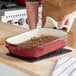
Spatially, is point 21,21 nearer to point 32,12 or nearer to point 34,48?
point 32,12

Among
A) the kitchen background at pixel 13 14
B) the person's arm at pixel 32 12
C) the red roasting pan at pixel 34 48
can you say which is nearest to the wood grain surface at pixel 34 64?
the red roasting pan at pixel 34 48

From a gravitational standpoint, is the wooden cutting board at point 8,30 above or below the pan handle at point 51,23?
below

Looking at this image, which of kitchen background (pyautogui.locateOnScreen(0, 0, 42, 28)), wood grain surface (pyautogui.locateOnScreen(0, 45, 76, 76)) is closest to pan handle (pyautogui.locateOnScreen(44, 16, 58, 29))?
wood grain surface (pyautogui.locateOnScreen(0, 45, 76, 76))

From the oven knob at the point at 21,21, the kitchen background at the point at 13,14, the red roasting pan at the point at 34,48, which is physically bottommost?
the oven knob at the point at 21,21

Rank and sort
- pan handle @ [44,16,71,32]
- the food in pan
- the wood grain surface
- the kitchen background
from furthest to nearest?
1. the kitchen background
2. pan handle @ [44,16,71,32]
3. the food in pan
4. the wood grain surface

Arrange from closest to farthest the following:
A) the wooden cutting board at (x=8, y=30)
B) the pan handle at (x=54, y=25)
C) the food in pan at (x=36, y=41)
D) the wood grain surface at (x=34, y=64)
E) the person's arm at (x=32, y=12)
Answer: the wood grain surface at (x=34, y=64), the food in pan at (x=36, y=41), the pan handle at (x=54, y=25), the wooden cutting board at (x=8, y=30), the person's arm at (x=32, y=12)

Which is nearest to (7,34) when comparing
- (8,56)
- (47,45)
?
(8,56)

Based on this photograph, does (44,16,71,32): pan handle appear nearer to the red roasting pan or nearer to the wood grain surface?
the red roasting pan

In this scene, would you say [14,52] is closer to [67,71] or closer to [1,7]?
[67,71]

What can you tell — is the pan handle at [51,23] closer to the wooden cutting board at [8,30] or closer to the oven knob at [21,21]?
the wooden cutting board at [8,30]

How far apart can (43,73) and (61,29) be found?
1.09 ft

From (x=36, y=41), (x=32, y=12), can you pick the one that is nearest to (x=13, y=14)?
(x=32, y=12)

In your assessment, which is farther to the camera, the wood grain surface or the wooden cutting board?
the wooden cutting board

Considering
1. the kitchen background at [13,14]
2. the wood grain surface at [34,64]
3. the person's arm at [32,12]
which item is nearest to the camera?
the wood grain surface at [34,64]
